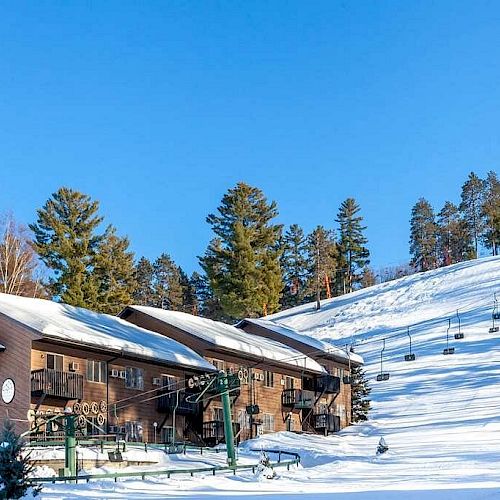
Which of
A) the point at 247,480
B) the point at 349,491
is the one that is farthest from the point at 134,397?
the point at 349,491

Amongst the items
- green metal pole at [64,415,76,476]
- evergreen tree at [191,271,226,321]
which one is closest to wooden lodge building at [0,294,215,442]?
green metal pole at [64,415,76,476]

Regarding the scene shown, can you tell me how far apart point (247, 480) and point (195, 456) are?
8.51m

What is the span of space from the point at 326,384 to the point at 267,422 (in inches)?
248

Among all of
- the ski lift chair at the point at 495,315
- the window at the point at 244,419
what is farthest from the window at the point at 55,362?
the ski lift chair at the point at 495,315

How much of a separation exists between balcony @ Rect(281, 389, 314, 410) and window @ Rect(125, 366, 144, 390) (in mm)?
12513

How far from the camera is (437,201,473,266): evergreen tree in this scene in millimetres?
111312

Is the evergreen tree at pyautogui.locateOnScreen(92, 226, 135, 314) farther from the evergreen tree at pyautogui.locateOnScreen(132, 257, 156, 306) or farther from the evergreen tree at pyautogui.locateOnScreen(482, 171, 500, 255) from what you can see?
the evergreen tree at pyautogui.locateOnScreen(482, 171, 500, 255)

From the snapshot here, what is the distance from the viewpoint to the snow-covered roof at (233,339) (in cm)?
4684

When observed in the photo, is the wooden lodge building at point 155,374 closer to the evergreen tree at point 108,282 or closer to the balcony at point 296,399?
the balcony at point 296,399

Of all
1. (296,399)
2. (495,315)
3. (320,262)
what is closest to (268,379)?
(296,399)

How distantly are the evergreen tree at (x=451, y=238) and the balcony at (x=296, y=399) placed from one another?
6265 centimetres

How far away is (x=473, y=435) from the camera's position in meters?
41.5

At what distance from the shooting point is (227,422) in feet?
108

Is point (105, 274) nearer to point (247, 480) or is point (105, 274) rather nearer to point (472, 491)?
point (247, 480)
